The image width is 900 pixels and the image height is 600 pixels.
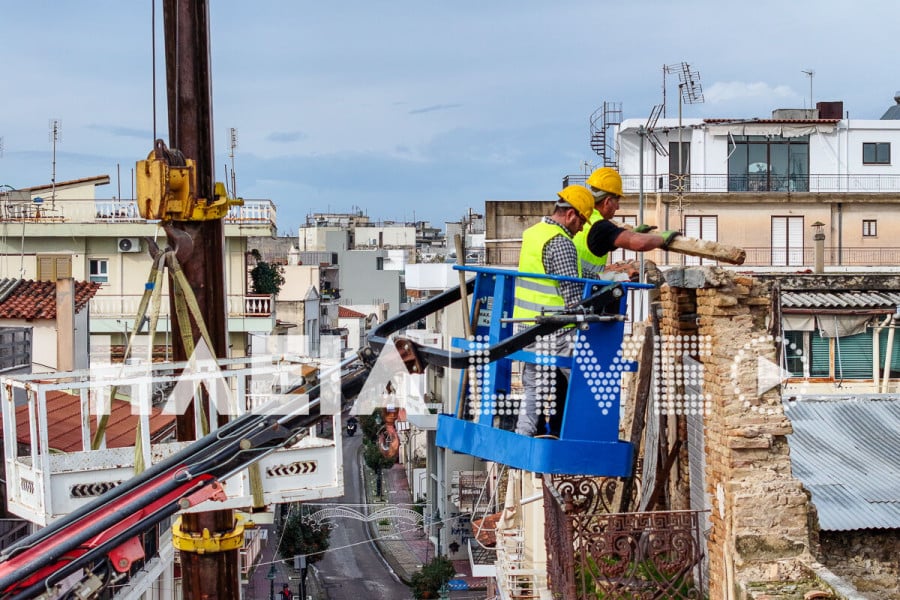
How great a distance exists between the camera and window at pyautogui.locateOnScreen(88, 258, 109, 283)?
110ft

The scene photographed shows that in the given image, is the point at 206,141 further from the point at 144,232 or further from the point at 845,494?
the point at 144,232

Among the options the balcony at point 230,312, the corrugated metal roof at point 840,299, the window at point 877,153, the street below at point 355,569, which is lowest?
the street below at point 355,569

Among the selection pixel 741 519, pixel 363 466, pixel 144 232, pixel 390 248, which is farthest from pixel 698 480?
pixel 390 248

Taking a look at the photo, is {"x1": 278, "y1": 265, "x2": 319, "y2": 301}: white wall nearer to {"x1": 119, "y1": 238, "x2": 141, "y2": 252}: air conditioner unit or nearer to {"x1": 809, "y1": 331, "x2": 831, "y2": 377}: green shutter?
{"x1": 119, "y1": 238, "x2": 141, "y2": 252}: air conditioner unit

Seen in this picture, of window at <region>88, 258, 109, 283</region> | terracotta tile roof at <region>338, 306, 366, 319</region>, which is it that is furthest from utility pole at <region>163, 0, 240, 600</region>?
terracotta tile roof at <region>338, 306, 366, 319</region>

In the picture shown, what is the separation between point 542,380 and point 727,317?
153cm

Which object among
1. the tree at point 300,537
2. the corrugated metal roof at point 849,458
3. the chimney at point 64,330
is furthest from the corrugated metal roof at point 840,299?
the tree at point 300,537

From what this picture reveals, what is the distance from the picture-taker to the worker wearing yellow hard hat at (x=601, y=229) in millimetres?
6816

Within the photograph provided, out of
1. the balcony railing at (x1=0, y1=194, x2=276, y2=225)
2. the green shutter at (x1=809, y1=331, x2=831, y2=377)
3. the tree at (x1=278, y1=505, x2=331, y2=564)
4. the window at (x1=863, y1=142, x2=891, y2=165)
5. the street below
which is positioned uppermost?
the window at (x1=863, y1=142, x2=891, y2=165)

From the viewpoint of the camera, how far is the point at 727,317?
7.79 metres

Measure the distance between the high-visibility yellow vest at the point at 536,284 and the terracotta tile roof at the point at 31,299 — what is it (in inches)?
656

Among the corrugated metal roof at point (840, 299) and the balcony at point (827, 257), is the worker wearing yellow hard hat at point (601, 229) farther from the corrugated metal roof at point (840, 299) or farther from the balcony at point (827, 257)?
the balcony at point (827, 257)

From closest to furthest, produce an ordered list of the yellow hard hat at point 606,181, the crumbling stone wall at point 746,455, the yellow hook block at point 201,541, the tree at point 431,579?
the yellow hard hat at point 606,181, the crumbling stone wall at point 746,455, the yellow hook block at point 201,541, the tree at point 431,579

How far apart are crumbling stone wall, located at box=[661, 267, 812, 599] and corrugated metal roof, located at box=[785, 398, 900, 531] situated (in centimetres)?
159
